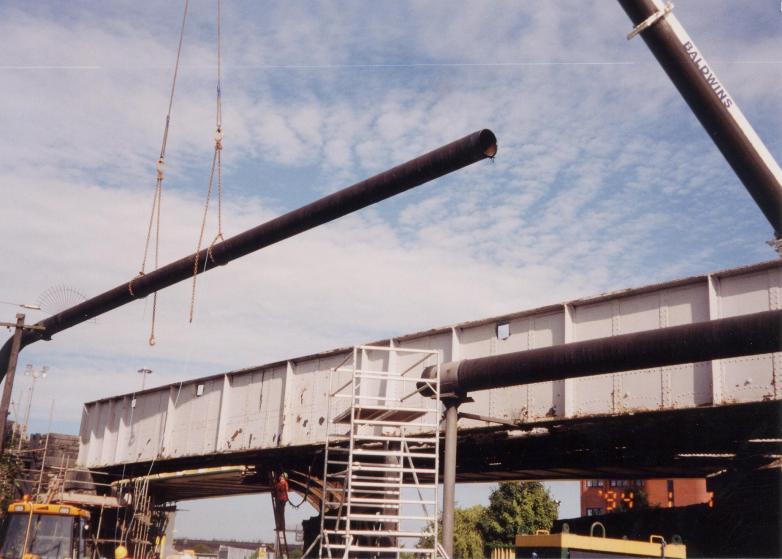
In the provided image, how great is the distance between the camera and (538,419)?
53.9ft

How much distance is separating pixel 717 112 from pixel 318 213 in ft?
23.2

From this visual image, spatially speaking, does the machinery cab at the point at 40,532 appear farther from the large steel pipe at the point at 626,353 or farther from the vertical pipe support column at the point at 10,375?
the large steel pipe at the point at 626,353

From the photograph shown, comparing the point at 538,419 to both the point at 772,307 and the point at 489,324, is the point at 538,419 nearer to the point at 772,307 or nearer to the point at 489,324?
the point at 489,324

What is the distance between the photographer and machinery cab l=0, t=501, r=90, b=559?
611 inches

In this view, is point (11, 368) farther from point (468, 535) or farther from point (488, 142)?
point (468, 535)

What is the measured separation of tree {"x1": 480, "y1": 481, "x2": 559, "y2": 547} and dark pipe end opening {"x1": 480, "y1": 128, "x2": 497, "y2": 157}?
150ft

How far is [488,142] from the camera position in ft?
37.2

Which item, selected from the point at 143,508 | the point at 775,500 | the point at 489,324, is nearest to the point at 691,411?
the point at 775,500

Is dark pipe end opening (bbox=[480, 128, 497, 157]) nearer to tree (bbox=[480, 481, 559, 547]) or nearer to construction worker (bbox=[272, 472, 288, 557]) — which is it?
construction worker (bbox=[272, 472, 288, 557])

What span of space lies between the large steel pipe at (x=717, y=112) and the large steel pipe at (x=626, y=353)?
1.99m

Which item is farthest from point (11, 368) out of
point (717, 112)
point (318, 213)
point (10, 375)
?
point (717, 112)

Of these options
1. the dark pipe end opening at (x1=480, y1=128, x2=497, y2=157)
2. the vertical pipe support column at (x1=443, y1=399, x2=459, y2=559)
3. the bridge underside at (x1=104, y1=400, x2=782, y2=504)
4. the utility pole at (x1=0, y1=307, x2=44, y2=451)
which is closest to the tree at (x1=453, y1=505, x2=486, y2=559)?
the bridge underside at (x1=104, y1=400, x2=782, y2=504)

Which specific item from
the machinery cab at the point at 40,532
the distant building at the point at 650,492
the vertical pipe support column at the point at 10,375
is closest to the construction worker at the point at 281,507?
the machinery cab at the point at 40,532

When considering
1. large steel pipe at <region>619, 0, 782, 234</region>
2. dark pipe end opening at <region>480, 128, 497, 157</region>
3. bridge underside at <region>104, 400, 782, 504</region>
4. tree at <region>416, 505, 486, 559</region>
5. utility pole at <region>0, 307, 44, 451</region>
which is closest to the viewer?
large steel pipe at <region>619, 0, 782, 234</region>
